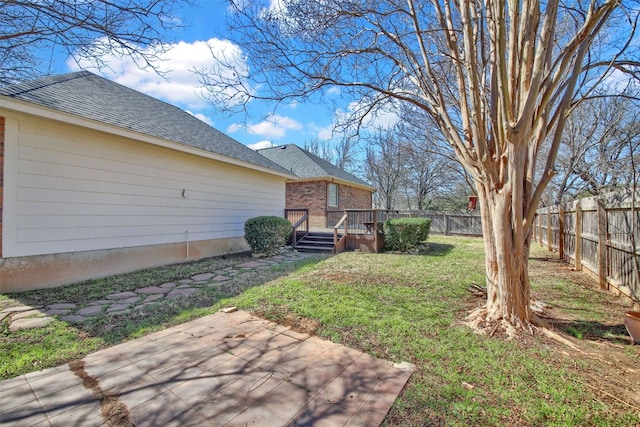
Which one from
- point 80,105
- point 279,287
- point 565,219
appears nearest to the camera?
point 279,287

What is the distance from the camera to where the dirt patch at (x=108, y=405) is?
6.36 feet

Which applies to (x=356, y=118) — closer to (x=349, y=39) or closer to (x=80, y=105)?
(x=349, y=39)

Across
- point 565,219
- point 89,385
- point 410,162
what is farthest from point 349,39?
point 410,162

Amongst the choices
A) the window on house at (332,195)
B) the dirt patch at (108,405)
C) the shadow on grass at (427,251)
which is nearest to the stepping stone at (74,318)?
the dirt patch at (108,405)

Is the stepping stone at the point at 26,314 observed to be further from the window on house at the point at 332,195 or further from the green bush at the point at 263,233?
the window on house at the point at 332,195

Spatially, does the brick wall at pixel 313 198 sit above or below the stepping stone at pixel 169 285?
above

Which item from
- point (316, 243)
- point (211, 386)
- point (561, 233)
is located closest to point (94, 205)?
point (211, 386)

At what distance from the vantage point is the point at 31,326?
353cm

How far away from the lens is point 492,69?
361cm

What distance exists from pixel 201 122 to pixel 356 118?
26.1 ft

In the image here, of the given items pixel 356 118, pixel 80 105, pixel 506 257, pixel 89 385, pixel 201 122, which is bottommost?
pixel 89 385

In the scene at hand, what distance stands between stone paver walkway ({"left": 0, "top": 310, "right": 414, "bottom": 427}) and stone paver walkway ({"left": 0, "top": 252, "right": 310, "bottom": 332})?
4.55ft

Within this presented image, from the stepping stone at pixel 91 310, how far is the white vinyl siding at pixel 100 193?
6.27 feet

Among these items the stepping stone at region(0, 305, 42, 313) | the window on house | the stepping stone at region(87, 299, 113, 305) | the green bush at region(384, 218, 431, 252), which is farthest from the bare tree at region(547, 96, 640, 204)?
the stepping stone at region(0, 305, 42, 313)
